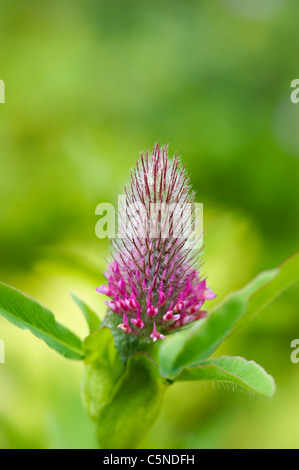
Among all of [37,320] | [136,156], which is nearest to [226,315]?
[37,320]

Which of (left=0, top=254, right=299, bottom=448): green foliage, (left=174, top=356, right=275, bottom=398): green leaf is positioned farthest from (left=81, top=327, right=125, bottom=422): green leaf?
(left=174, top=356, right=275, bottom=398): green leaf

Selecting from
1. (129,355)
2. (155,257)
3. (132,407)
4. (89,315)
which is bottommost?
(132,407)

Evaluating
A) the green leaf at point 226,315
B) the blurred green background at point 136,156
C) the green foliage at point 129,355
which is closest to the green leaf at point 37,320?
the green foliage at point 129,355

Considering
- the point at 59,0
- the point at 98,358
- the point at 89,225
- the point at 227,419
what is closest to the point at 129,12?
the point at 59,0

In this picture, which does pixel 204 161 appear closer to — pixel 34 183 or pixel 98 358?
pixel 34 183

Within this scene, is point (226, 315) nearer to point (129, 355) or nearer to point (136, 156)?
point (129, 355)

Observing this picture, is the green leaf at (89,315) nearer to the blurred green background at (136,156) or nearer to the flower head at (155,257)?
the flower head at (155,257)
